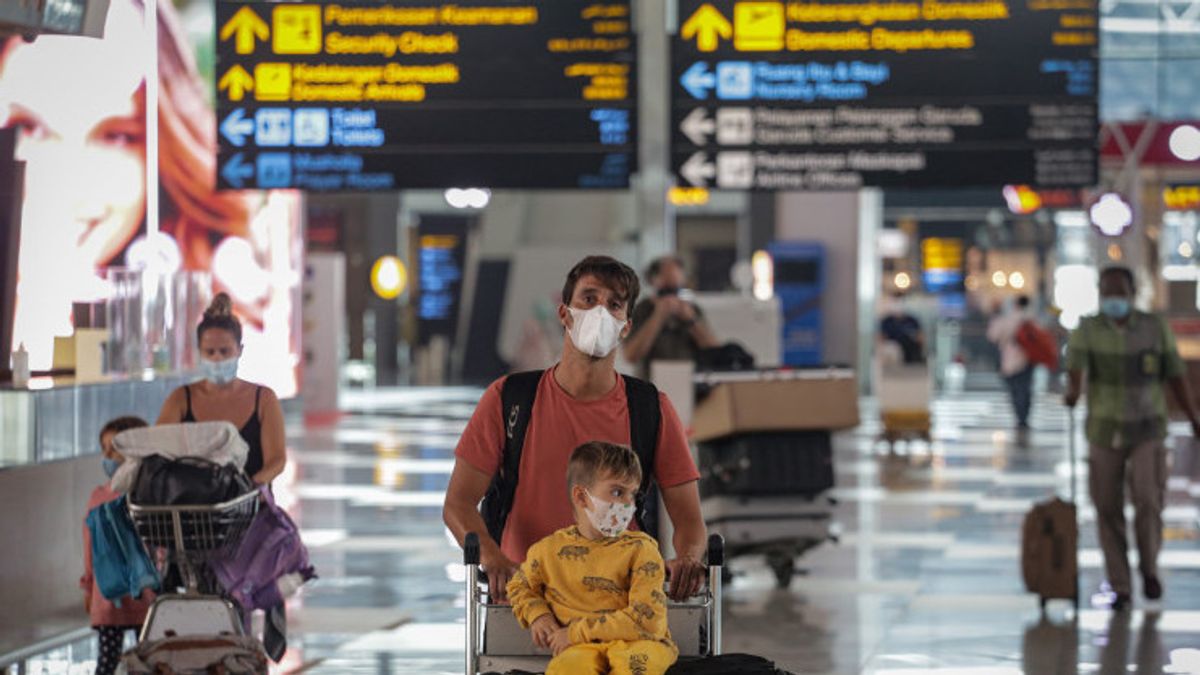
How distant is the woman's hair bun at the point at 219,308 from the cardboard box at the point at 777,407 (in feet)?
11.0

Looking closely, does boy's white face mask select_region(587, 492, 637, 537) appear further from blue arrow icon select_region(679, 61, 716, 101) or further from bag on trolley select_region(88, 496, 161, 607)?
blue arrow icon select_region(679, 61, 716, 101)

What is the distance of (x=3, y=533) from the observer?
9797 mm

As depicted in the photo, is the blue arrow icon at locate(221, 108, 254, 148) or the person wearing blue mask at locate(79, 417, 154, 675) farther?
the blue arrow icon at locate(221, 108, 254, 148)

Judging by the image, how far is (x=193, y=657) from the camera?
23.9ft

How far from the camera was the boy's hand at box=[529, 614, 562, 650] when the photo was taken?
5.35 metres

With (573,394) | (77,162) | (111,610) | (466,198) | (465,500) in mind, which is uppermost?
(466,198)

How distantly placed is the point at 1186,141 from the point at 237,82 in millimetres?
22382

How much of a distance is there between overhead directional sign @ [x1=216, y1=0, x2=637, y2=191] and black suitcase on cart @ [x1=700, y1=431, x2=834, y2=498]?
4.82 feet

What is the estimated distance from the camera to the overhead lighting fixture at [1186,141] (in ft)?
103

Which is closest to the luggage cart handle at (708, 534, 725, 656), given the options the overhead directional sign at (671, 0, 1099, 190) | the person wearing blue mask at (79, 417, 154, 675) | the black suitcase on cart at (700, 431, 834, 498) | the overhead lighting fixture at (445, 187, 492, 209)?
the person wearing blue mask at (79, 417, 154, 675)

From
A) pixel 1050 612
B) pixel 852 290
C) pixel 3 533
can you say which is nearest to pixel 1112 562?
pixel 1050 612

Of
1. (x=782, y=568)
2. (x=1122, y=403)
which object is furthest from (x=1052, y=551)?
(x=782, y=568)

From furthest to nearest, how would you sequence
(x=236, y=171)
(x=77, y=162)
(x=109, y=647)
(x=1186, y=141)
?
(x=1186, y=141), (x=77, y=162), (x=236, y=171), (x=109, y=647)

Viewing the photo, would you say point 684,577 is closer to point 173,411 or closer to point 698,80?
point 173,411
